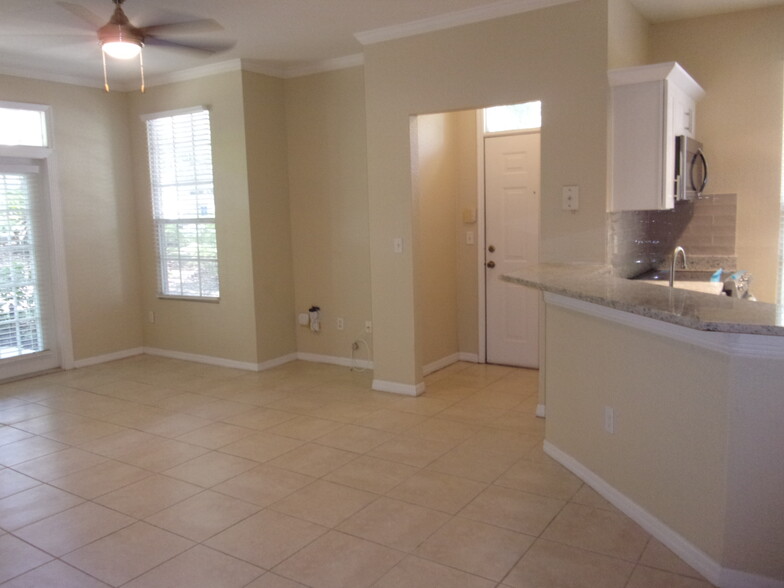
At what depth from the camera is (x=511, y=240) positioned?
5.48m

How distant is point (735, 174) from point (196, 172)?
14.9 ft

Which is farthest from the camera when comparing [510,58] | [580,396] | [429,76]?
[429,76]

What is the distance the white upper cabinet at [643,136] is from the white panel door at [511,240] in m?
1.39

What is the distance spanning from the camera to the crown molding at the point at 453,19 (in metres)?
3.97

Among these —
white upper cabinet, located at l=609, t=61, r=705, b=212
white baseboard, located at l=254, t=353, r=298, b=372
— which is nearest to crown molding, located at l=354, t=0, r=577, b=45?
white upper cabinet, located at l=609, t=61, r=705, b=212

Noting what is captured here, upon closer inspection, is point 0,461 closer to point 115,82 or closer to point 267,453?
point 267,453

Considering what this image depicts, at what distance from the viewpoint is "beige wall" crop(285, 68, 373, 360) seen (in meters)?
5.52

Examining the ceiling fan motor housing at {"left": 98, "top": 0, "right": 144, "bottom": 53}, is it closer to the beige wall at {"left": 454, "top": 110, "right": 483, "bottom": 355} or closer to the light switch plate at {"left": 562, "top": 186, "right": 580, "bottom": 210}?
the light switch plate at {"left": 562, "top": 186, "right": 580, "bottom": 210}

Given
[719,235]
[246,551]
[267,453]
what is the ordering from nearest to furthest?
[246,551], [267,453], [719,235]

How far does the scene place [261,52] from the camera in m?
5.15

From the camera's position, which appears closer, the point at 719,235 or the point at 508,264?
the point at 719,235

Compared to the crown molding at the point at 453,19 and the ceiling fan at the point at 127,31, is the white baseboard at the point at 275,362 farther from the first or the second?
the ceiling fan at the point at 127,31

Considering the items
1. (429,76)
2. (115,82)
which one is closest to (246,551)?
(429,76)

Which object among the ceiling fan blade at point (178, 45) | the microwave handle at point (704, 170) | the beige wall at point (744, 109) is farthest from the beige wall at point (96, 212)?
the microwave handle at point (704, 170)
